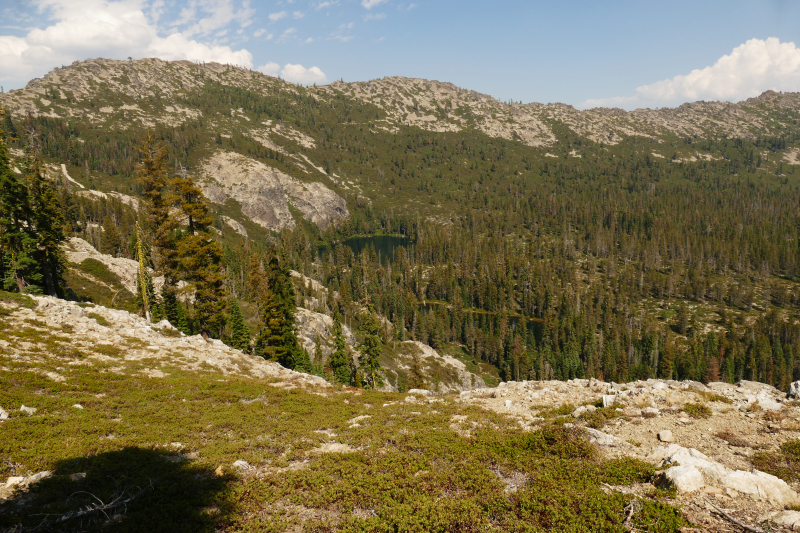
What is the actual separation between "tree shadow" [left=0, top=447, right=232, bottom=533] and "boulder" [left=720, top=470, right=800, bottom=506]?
14017mm

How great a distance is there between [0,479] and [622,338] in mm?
176375

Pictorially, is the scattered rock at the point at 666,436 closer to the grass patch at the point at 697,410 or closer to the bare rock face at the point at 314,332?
the grass patch at the point at 697,410

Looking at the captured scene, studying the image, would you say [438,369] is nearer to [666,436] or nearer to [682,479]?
[666,436]

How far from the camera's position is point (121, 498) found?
10.0 m

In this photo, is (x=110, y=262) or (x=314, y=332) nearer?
(x=110, y=262)

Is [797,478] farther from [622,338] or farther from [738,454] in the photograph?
[622,338]

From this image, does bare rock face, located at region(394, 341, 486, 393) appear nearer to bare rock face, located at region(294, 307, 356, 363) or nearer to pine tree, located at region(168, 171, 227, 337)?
bare rock face, located at region(294, 307, 356, 363)

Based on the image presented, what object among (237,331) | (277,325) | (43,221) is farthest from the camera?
(237,331)

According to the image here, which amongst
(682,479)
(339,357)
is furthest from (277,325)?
(682,479)

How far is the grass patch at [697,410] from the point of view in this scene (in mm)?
14996

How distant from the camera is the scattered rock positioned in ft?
43.6

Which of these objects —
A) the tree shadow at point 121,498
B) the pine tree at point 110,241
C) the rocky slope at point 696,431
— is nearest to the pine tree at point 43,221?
the tree shadow at point 121,498

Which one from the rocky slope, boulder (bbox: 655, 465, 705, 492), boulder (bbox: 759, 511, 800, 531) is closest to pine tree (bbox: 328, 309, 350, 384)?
the rocky slope

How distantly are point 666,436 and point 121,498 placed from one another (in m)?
18.1
